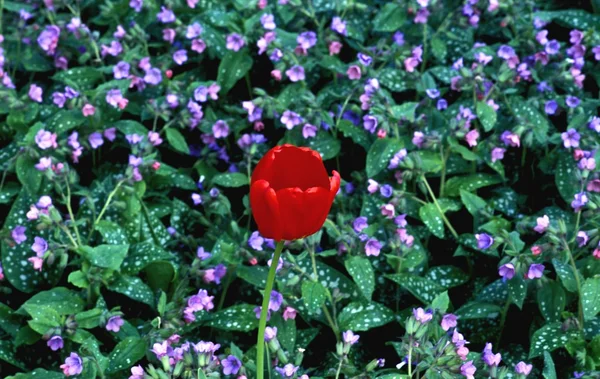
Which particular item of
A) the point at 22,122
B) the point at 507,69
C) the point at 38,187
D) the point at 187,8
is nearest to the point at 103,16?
the point at 187,8

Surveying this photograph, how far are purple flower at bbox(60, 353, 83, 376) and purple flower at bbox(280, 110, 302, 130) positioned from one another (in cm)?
111

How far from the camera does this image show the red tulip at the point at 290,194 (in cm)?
204

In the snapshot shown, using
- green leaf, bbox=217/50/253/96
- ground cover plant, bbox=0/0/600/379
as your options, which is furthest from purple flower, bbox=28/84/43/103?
green leaf, bbox=217/50/253/96

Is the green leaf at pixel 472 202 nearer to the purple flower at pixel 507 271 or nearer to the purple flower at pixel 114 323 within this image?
the purple flower at pixel 507 271

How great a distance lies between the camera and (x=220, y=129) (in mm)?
3484

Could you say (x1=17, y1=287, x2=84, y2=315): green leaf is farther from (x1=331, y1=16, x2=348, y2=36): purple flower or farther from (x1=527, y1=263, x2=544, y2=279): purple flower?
(x1=331, y1=16, x2=348, y2=36): purple flower

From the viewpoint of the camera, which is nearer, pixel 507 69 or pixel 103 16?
pixel 507 69

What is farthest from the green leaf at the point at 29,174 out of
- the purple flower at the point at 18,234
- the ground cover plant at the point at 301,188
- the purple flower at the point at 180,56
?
the purple flower at the point at 180,56

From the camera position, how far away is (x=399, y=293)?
307cm

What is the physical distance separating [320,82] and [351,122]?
1.48 feet

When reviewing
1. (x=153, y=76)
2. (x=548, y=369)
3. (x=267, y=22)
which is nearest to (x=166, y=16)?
(x=153, y=76)

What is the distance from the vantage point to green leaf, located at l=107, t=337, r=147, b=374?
268cm

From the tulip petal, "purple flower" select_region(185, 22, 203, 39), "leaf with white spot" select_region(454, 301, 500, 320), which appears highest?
the tulip petal

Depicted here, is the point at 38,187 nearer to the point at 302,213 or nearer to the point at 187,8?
the point at 187,8
